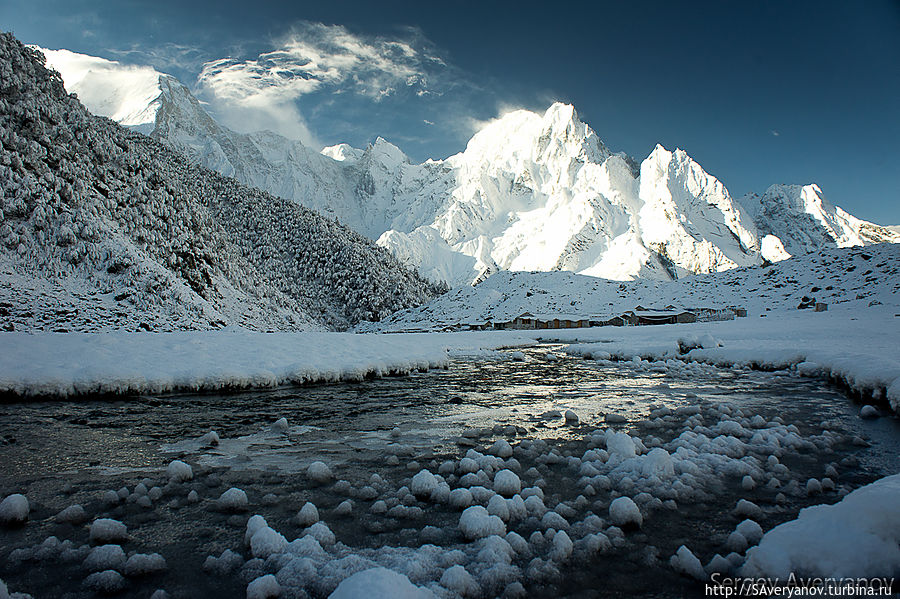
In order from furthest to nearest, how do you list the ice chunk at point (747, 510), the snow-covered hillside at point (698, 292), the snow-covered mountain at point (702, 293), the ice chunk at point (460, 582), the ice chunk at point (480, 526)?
the snow-covered hillside at point (698, 292), the snow-covered mountain at point (702, 293), the ice chunk at point (747, 510), the ice chunk at point (480, 526), the ice chunk at point (460, 582)

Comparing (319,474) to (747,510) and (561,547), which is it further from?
(747,510)

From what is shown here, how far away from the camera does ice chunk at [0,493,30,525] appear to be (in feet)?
11.1

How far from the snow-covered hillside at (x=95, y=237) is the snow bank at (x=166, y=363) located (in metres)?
18.1

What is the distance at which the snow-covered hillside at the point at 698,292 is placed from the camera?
45.4 metres

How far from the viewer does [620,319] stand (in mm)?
53938

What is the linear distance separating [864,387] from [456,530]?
29.8 ft

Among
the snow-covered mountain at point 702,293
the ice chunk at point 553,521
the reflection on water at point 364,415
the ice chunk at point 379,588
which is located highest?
the snow-covered mountain at point 702,293

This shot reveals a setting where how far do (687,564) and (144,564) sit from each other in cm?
334

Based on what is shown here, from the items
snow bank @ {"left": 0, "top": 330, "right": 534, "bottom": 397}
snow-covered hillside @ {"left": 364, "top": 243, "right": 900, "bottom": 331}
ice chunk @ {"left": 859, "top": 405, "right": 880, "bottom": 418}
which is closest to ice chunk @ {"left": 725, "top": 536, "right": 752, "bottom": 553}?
ice chunk @ {"left": 859, "top": 405, "right": 880, "bottom": 418}

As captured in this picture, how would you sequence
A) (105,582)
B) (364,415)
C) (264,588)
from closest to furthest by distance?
(264,588), (105,582), (364,415)

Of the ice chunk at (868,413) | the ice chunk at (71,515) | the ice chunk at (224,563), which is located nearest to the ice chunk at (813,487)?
the ice chunk at (868,413)

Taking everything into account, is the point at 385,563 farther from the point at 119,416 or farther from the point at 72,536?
the point at 119,416

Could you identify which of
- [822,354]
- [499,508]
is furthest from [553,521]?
[822,354]

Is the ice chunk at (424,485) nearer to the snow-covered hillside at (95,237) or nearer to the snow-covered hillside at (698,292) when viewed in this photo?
the snow-covered hillside at (95,237)
